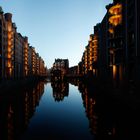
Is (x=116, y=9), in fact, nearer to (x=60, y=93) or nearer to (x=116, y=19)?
(x=116, y=19)

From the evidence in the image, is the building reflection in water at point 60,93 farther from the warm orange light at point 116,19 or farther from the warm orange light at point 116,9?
the warm orange light at point 116,9

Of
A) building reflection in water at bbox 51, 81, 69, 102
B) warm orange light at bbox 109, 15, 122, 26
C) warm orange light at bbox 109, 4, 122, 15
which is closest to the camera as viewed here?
building reflection in water at bbox 51, 81, 69, 102

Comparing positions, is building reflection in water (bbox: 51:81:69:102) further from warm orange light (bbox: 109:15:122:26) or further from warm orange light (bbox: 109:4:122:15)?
warm orange light (bbox: 109:4:122:15)

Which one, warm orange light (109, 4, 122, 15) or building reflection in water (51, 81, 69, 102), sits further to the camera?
warm orange light (109, 4, 122, 15)

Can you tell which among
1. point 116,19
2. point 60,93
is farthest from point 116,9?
point 60,93

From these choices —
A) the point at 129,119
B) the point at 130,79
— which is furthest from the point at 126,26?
the point at 129,119

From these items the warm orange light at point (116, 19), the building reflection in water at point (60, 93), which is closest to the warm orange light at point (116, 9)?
the warm orange light at point (116, 19)

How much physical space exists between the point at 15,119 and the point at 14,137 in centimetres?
926

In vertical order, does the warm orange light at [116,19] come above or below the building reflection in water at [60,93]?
above

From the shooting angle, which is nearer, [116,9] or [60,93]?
[116,9]

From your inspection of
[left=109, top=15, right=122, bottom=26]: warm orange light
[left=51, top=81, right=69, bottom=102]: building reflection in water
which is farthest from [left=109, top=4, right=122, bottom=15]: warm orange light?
[left=51, top=81, right=69, bottom=102]: building reflection in water

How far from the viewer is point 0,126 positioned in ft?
89.5

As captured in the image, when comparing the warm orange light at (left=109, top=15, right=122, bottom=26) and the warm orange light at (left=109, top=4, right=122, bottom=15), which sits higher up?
the warm orange light at (left=109, top=4, right=122, bottom=15)

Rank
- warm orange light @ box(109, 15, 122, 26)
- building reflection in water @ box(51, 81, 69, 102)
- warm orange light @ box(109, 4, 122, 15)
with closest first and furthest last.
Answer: building reflection in water @ box(51, 81, 69, 102) → warm orange light @ box(109, 15, 122, 26) → warm orange light @ box(109, 4, 122, 15)
